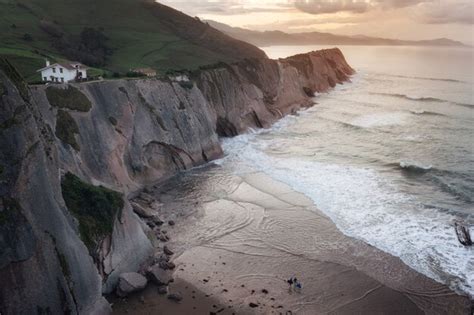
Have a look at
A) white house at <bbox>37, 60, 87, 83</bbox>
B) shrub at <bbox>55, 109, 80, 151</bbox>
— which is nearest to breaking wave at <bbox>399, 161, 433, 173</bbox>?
shrub at <bbox>55, 109, 80, 151</bbox>

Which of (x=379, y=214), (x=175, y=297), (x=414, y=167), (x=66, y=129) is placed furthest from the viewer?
(x=414, y=167)

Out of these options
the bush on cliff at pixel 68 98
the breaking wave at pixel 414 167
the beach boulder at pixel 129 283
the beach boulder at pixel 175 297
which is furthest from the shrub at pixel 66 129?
the breaking wave at pixel 414 167

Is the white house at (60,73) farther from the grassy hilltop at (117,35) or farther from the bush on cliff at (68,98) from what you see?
the bush on cliff at (68,98)

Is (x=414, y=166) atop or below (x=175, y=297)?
atop

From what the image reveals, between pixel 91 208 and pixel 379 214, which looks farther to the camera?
pixel 379 214

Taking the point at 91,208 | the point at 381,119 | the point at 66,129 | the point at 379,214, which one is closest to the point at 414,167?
the point at 379,214

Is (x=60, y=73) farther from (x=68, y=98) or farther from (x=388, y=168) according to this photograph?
(x=388, y=168)

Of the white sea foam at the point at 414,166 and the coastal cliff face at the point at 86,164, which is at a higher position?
the coastal cliff face at the point at 86,164

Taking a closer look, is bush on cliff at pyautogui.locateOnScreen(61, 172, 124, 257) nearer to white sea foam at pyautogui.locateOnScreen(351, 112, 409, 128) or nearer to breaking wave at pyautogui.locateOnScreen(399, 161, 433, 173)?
breaking wave at pyautogui.locateOnScreen(399, 161, 433, 173)
